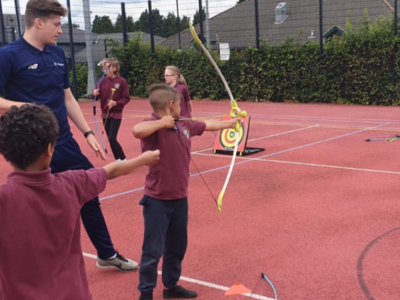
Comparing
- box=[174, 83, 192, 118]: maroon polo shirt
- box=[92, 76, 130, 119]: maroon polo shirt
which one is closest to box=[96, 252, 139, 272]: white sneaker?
box=[174, 83, 192, 118]: maroon polo shirt

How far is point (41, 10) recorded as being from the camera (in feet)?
11.5

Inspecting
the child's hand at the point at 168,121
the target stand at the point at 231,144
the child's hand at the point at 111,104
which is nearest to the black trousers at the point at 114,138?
the child's hand at the point at 111,104

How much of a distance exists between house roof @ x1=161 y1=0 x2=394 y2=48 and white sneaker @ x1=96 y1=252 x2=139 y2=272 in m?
17.2

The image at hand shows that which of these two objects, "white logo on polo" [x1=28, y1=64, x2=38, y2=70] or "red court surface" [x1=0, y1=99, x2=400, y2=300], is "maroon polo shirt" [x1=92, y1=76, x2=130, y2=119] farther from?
"white logo on polo" [x1=28, y1=64, x2=38, y2=70]

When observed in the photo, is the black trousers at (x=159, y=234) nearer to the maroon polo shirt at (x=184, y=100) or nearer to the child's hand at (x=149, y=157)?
the child's hand at (x=149, y=157)

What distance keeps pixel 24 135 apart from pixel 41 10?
1.81 meters

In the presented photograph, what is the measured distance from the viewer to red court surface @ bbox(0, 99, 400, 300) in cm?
385

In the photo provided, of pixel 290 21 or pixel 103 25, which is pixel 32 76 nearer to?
pixel 103 25

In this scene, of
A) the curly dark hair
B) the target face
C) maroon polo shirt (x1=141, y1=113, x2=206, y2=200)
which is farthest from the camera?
the target face

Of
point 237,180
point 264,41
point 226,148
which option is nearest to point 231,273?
point 237,180

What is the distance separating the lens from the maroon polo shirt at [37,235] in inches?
78.9

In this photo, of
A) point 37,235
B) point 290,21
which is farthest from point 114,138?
point 290,21

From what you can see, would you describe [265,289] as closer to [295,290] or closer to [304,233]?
[295,290]

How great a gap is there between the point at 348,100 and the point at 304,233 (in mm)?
14723
